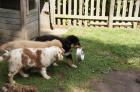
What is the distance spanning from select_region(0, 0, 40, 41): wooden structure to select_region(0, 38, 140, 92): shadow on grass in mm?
1275

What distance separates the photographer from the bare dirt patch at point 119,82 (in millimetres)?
5840

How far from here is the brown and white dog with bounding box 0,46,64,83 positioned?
5.54 meters

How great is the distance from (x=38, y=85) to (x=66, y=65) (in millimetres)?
1223

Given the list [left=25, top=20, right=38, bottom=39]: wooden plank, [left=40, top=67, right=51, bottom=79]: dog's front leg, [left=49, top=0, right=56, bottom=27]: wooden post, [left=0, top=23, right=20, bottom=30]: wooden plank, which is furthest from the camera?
[left=49, top=0, right=56, bottom=27]: wooden post

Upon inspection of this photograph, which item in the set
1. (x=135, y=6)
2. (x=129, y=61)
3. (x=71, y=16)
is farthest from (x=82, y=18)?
(x=129, y=61)

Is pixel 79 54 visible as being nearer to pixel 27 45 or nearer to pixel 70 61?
pixel 70 61

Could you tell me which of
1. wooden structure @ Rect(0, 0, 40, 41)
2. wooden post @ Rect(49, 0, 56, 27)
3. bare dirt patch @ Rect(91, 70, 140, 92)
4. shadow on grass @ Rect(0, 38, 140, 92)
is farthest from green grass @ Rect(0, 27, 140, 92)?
wooden structure @ Rect(0, 0, 40, 41)

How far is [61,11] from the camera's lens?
1065 cm

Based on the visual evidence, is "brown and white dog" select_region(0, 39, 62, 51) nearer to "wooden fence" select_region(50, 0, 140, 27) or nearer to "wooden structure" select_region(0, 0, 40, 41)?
"wooden structure" select_region(0, 0, 40, 41)

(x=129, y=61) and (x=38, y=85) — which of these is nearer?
(x=38, y=85)

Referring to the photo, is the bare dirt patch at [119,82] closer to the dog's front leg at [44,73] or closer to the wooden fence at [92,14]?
the dog's front leg at [44,73]

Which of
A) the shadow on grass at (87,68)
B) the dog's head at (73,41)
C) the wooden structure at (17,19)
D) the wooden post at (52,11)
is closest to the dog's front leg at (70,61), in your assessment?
the shadow on grass at (87,68)

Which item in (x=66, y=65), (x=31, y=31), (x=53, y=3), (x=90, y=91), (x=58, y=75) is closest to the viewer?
(x=90, y=91)

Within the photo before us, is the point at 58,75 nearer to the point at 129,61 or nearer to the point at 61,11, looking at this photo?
the point at 129,61
